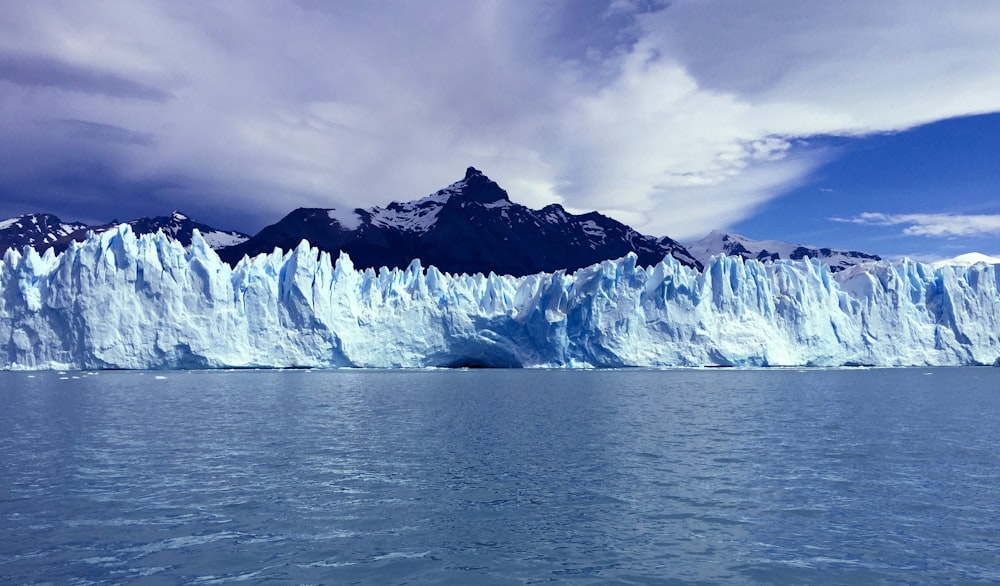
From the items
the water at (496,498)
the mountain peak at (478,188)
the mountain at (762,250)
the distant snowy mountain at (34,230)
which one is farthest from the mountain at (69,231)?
the water at (496,498)

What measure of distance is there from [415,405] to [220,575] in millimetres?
16749

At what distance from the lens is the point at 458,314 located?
165 ft

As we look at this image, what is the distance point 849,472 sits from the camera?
1188 cm

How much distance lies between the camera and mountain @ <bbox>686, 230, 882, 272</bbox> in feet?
491

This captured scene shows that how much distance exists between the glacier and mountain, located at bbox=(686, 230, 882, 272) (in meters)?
95.7

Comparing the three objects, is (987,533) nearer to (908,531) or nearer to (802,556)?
(908,531)

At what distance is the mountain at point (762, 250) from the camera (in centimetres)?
14955

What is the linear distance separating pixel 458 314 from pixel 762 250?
12559 centimetres

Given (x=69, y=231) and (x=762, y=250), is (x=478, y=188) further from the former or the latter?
(x=69, y=231)

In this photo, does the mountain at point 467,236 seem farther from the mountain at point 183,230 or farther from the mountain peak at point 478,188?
the mountain at point 183,230

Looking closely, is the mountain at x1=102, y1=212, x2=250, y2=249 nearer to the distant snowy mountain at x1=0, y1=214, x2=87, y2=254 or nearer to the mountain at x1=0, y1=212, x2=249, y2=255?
the mountain at x1=0, y1=212, x2=249, y2=255

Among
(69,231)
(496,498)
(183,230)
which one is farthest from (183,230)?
(496,498)

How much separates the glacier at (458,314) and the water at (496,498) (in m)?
24.6

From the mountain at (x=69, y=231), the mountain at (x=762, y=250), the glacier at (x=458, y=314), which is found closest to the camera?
the glacier at (x=458, y=314)
